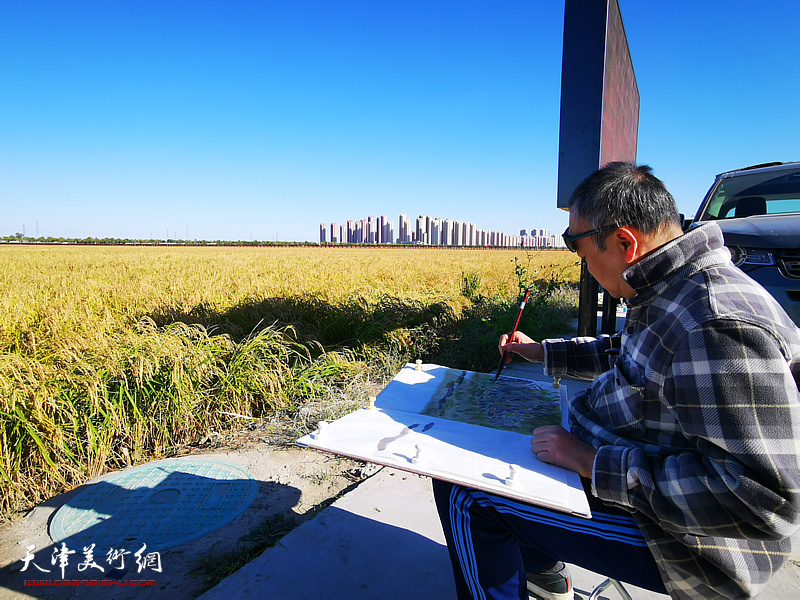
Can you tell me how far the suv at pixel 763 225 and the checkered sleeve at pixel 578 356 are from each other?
2526 millimetres

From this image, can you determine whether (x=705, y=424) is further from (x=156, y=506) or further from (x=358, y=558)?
(x=156, y=506)

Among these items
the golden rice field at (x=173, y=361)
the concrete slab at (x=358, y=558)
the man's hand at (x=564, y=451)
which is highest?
the man's hand at (x=564, y=451)

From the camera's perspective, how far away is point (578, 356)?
1760mm

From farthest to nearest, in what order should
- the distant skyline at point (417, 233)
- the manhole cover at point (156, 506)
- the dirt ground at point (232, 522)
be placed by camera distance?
the distant skyline at point (417, 233), the manhole cover at point (156, 506), the dirt ground at point (232, 522)

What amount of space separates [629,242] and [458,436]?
0.71 metres

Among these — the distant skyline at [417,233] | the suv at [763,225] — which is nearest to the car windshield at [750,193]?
the suv at [763,225]

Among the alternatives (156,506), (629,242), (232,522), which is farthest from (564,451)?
(156,506)

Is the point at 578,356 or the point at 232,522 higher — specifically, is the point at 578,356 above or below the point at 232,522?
above

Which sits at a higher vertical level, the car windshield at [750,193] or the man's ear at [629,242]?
the car windshield at [750,193]

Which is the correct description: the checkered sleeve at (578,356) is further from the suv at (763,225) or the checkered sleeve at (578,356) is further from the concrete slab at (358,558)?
the suv at (763,225)

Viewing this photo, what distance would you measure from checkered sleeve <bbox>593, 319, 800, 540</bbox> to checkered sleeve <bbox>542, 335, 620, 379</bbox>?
2.39 ft

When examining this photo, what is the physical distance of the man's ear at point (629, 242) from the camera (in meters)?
1.17

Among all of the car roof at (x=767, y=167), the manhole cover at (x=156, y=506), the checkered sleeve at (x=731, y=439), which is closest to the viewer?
the checkered sleeve at (x=731, y=439)

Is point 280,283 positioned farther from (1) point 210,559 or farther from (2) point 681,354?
(2) point 681,354
